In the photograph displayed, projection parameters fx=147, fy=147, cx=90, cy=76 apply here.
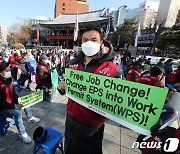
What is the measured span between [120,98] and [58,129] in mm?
2302

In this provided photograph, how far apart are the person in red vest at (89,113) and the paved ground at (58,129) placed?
3.80ft

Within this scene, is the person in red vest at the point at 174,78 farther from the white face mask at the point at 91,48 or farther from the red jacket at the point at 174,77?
the white face mask at the point at 91,48

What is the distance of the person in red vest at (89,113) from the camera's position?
1.62m

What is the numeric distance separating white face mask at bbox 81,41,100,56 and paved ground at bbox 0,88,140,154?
1959mm

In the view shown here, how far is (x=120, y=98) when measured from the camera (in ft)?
4.72

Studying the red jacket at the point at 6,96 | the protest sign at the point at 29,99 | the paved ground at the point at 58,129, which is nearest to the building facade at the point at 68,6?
the paved ground at the point at 58,129

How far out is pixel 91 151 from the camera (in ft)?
5.74

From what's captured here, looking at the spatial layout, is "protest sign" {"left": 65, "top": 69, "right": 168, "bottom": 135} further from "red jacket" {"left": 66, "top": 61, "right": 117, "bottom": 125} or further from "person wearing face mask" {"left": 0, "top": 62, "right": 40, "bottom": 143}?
"person wearing face mask" {"left": 0, "top": 62, "right": 40, "bottom": 143}

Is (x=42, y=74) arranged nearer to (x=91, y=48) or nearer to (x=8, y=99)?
(x=8, y=99)

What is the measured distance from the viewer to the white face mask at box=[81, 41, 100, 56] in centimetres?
165

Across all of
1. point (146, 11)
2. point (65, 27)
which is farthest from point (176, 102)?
point (146, 11)

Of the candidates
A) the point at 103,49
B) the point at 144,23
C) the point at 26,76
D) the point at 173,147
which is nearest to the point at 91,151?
the point at 173,147

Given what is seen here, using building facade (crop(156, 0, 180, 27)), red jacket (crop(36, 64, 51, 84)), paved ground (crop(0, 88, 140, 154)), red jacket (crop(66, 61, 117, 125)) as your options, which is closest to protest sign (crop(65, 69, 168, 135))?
red jacket (crop(66, 61, 117, 125))

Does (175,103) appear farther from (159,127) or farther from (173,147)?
(173,147)
